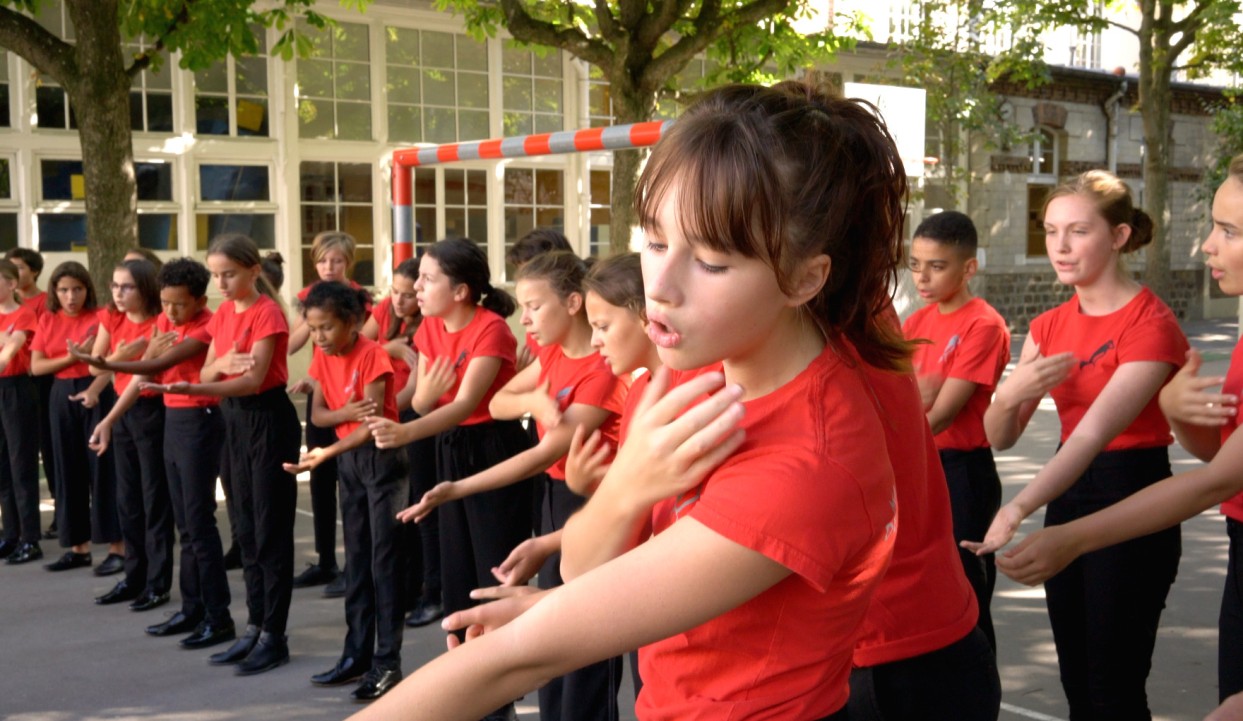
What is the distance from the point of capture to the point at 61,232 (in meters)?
13.6

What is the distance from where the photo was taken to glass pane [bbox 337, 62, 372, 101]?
15344 mm

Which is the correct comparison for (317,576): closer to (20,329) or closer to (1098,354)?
(20,329)

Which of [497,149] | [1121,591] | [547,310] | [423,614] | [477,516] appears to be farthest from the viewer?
[497,149]

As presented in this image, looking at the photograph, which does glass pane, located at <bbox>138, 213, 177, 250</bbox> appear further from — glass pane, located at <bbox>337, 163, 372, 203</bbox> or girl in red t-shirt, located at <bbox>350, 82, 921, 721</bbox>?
girl in red t-shirt, located at <bbox>350, 82, 921, 721</bbox>

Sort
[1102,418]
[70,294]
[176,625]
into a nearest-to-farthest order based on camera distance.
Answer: [1102,418]
[176,625]
[70,294]

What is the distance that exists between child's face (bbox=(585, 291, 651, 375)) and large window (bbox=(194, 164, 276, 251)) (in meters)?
11.6

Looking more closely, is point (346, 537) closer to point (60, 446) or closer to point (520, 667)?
point (60, 446)

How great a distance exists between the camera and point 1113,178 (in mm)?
3725

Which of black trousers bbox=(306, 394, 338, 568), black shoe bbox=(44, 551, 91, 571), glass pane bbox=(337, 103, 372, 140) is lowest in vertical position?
black shoe bbox=(44, 551, 91, 571)

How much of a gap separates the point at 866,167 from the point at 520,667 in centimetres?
67

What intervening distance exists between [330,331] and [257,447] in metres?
0.67

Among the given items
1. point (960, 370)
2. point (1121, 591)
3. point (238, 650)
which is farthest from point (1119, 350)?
point (238, 650)

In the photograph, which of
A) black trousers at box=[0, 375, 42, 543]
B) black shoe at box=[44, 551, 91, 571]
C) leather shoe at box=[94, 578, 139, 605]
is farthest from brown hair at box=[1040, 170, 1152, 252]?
black trousers at box=[0, 375, 42, 543]

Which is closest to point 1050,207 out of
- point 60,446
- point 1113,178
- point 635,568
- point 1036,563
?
point 1113,178
